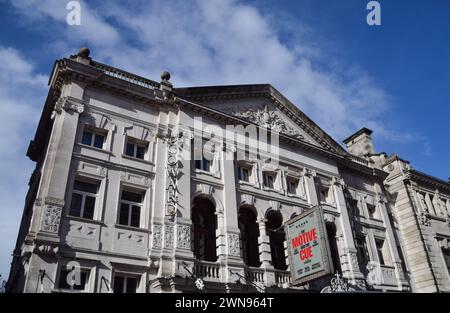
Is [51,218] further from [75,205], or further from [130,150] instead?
[130,150]

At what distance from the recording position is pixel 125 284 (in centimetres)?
1662

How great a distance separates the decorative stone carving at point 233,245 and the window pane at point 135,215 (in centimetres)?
459

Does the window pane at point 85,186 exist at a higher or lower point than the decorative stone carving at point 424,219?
lower

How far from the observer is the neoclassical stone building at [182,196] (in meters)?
16.5

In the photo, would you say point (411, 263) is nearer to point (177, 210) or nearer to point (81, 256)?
point (177, 210)

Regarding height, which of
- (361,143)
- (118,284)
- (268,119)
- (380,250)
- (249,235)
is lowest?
(118,284)

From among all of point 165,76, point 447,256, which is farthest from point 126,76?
point 447,256

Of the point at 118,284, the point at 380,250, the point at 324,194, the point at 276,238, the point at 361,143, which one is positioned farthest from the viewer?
the point at 361,143

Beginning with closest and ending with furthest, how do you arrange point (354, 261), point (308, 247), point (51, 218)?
point (51, 218) → point (308, 247) → point (354, 261)

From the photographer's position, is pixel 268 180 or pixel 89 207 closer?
pixel 89 207

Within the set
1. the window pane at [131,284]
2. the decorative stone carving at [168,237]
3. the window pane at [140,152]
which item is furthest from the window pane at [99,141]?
the window pane at [131,284]

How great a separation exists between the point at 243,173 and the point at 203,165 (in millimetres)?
2861

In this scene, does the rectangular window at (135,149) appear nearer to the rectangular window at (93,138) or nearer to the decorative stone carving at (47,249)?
the rectangular window at (93,138)

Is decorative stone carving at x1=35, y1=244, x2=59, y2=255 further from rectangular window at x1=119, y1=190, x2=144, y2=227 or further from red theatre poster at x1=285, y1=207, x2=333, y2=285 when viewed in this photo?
red theatre poster at x1=285, y1=207, x2=333, y2=285
